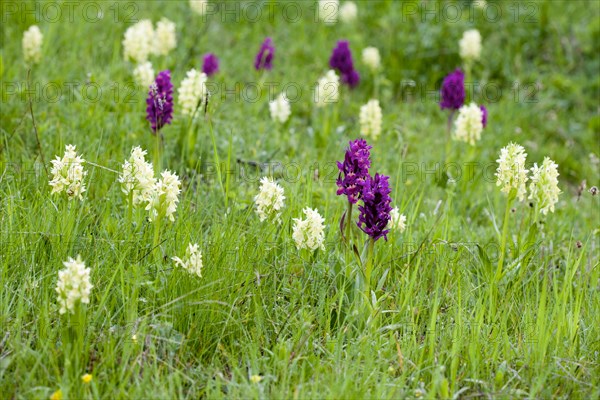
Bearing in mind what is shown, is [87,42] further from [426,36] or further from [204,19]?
[426,36]

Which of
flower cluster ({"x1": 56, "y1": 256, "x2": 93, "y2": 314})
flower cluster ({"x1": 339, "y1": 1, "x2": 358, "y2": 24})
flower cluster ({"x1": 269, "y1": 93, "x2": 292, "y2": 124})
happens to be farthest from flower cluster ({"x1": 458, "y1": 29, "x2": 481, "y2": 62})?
flower cluster ({"x1": 56, "y1": 256, "x2": 93, "y2": 314})

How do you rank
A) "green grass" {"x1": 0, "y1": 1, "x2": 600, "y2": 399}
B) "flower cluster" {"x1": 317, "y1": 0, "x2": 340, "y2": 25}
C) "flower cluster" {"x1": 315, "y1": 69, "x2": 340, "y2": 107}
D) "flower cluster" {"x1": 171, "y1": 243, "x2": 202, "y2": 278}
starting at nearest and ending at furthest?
"green grass" {"x1": 0, "y1": 1, "x2": 600, "y2": 399}
"flower cluster" {"x1": 171, "y1": 243, "x2": 202, "y2": 278}
"flower cluster" {"x1": 315, "y1": 69, "x2": 340, "y2": 107}
"flower cluster" {"x1": 317, "y1": 0, "x2": 340, "y2": 25}

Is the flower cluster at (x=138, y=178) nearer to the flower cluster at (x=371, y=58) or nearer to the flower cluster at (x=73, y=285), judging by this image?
the flower cluster at (x=73, y=285)

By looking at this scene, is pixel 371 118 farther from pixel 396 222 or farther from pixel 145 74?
pixel 396 222

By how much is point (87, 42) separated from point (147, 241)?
3477 mm

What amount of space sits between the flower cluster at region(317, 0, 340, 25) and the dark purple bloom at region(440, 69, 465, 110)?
8.73ft

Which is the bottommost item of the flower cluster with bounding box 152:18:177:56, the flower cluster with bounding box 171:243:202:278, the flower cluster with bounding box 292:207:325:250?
the flower cluster with bounding box 171:243:202:278

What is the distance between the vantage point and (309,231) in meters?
3.46

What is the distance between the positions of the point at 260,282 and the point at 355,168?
66 centimetres

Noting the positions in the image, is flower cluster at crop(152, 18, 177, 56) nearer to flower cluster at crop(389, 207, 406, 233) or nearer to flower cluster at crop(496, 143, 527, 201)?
flower cluster at crop(389, 207, 406, 233)

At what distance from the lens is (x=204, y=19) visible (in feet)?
25.5

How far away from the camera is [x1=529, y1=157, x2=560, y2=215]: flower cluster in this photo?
3.60 metres

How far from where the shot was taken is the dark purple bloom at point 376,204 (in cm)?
327

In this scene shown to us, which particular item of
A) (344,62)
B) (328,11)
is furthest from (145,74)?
(328,11)
